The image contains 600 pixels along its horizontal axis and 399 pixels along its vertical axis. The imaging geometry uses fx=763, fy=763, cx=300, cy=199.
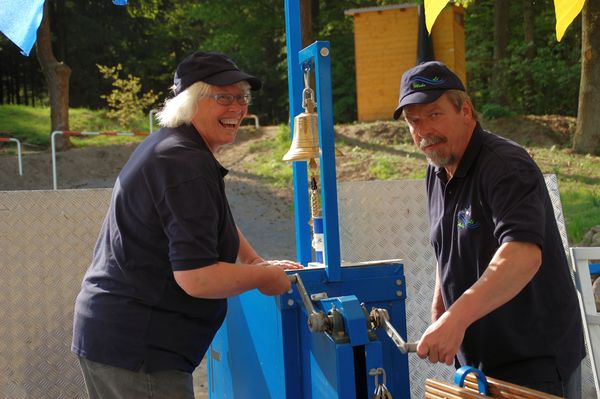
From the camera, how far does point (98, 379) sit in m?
2.54

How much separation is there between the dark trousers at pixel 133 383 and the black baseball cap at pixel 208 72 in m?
0.98

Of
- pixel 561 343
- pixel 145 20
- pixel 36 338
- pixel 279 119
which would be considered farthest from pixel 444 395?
pixel 145 20

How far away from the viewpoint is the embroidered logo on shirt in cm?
251

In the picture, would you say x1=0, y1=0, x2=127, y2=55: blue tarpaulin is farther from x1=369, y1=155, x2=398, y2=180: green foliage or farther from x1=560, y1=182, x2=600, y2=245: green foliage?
x1=369, y1=155, x2=398, y2=180: green foliage

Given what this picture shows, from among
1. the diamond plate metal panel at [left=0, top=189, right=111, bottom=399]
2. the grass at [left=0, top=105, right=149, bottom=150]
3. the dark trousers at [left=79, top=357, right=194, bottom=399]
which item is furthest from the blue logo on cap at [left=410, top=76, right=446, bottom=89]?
the grass at [left=0, top=105, right=149, bottom=150]

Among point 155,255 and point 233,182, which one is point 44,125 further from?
point 155,255

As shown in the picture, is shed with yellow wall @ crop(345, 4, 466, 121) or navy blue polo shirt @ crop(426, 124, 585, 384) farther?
shed with yellow wall @ crop(345, 4, 466, 121)

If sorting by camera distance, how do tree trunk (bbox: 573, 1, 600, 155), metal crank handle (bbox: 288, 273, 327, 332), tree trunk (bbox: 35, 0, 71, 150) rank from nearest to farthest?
metal crank handle (bbox: 288, 273, 327, 332) < tree trunk (bbox: 573, 1, 600, 155) < tree trunk (bbox: 35, 0, 71, 150)

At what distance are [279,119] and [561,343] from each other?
26880 mm

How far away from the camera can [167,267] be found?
2469mm

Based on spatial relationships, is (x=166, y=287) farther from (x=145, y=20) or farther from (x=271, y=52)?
(x=145, y=20)

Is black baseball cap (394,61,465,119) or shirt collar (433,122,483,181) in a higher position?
black baseball cap (394,61,465,119)

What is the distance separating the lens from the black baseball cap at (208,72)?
2625mm

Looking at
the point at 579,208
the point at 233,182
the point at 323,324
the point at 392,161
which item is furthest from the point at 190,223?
the point at 233,182
